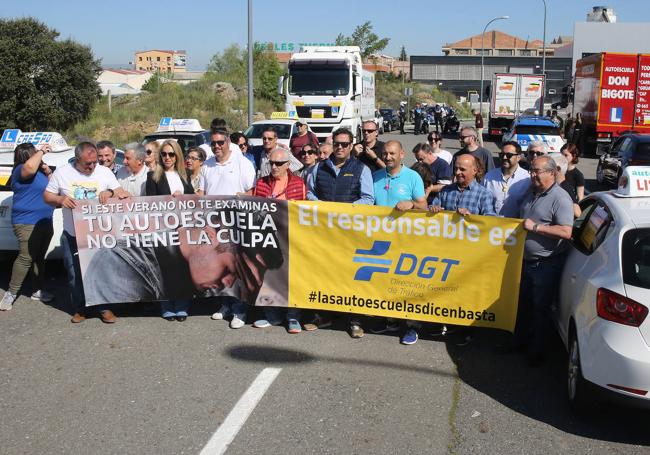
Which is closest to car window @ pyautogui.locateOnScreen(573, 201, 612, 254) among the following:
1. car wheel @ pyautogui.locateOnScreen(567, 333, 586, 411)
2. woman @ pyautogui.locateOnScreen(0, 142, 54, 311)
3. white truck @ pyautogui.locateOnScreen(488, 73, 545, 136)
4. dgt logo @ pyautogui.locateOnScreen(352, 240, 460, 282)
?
car wheel @ pyautogui.locateOnScreen(567, 333, 586, 411)

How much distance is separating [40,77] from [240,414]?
2850 centimetres

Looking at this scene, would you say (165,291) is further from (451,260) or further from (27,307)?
(451,260)

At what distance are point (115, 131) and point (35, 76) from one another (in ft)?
13.0

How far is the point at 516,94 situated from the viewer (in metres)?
39.7

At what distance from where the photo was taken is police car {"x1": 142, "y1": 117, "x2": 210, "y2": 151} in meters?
14.8

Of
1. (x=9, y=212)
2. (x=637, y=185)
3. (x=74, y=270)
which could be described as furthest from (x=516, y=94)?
(x=74, y=270)

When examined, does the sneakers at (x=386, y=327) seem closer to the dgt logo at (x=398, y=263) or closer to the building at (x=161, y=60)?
the dgt logo at (x=398, y=263)

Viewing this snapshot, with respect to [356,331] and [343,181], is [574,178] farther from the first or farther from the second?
[356,331]

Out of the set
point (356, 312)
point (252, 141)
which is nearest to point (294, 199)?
point (356, 312)

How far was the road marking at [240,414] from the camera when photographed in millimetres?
4431

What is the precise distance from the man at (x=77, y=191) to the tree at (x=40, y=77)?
79.1 ft

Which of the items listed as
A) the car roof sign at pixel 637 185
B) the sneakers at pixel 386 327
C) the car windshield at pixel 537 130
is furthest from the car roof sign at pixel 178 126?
the car windshield at pixel 537 130

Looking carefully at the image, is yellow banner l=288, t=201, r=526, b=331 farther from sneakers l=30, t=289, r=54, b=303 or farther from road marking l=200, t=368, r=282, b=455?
sneakers l=30, t=289, r=54, b=303

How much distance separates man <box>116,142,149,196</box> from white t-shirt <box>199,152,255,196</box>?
64 centimetres
